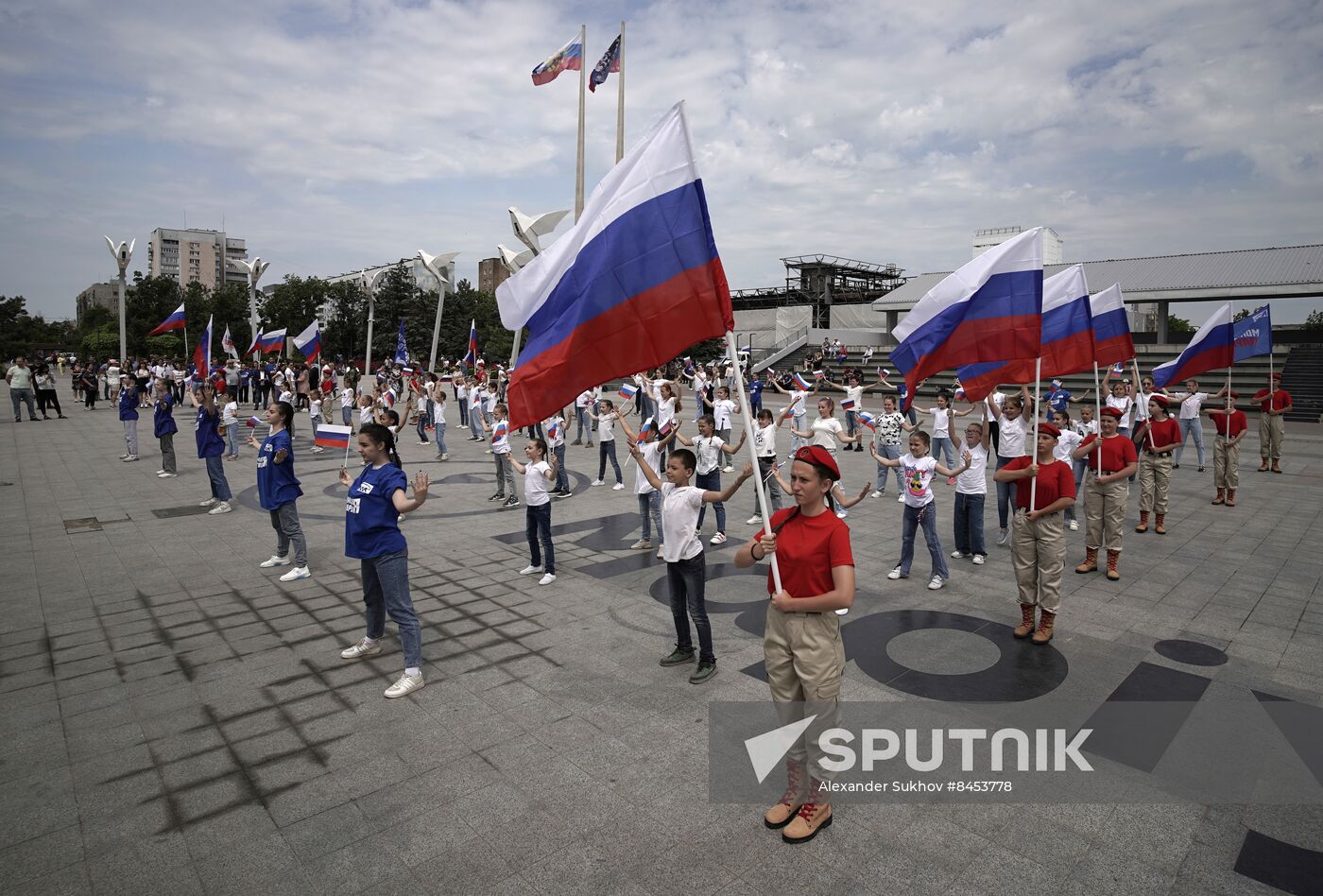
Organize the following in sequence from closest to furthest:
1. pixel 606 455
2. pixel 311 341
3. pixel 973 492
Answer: pixel 973 492
pixel 606 455
pixel 311 341

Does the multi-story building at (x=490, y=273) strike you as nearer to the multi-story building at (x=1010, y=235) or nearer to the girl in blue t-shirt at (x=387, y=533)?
the multi-story building at (x=1010, y=235)

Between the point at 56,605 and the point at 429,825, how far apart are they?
21.4ft

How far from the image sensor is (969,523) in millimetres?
9648

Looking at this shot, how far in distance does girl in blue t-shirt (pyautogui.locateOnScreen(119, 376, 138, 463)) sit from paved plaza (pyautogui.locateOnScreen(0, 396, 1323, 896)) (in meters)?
6.20

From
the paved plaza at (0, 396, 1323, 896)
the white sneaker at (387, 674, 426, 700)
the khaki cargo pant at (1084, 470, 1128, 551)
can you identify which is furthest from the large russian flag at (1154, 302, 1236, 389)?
the white sneaker at (387, 674, 426, 700)

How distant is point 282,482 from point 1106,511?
10043 millimetres

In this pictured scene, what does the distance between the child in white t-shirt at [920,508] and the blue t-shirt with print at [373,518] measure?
568 cm

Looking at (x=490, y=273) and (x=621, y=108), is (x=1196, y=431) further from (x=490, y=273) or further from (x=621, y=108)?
(x=490, y=273)

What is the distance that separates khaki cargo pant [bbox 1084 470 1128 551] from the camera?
29.3 feet

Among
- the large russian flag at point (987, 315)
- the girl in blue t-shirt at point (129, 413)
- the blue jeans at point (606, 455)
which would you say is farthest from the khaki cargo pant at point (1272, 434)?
the girl in blue t-shirt at point (129, 413)

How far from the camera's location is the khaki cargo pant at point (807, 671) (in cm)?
399

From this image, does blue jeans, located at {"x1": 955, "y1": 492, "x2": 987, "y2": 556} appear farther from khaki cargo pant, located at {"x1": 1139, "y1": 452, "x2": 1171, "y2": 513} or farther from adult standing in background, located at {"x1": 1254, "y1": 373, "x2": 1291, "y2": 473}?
adult standing in background, located at {"x1": 1254, "y1": 373, "x2": 1291, "y2": 473}

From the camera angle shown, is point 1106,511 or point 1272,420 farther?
point 1272,420

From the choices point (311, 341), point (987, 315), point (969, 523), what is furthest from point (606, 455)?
point (311, 341)
